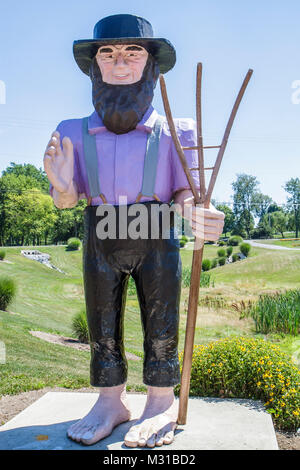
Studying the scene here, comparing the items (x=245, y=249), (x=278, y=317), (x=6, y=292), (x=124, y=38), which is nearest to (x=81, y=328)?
(x=6, y=292)

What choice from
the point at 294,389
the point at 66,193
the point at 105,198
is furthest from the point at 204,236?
the point at 294,389

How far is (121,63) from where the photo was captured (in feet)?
8.79

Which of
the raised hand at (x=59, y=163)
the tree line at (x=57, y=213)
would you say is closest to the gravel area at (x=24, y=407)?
the raised hand at (x=59, y=163)

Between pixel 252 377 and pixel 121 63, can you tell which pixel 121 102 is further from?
pixel 252 377

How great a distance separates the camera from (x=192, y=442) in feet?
8.46

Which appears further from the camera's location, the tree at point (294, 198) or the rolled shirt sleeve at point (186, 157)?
the tree at point (294, 198)

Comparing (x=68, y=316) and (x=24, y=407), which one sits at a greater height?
(x=24, y=407)

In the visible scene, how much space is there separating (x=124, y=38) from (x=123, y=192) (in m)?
0.88

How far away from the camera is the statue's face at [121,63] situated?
268 cm

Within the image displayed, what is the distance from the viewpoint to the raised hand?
8.57 ft

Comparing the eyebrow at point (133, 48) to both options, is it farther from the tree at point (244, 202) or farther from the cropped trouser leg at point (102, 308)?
the tree at point (244, 202)

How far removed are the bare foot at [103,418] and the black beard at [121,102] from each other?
159 centimetres

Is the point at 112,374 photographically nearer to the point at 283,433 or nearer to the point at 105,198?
the point at 105,198
